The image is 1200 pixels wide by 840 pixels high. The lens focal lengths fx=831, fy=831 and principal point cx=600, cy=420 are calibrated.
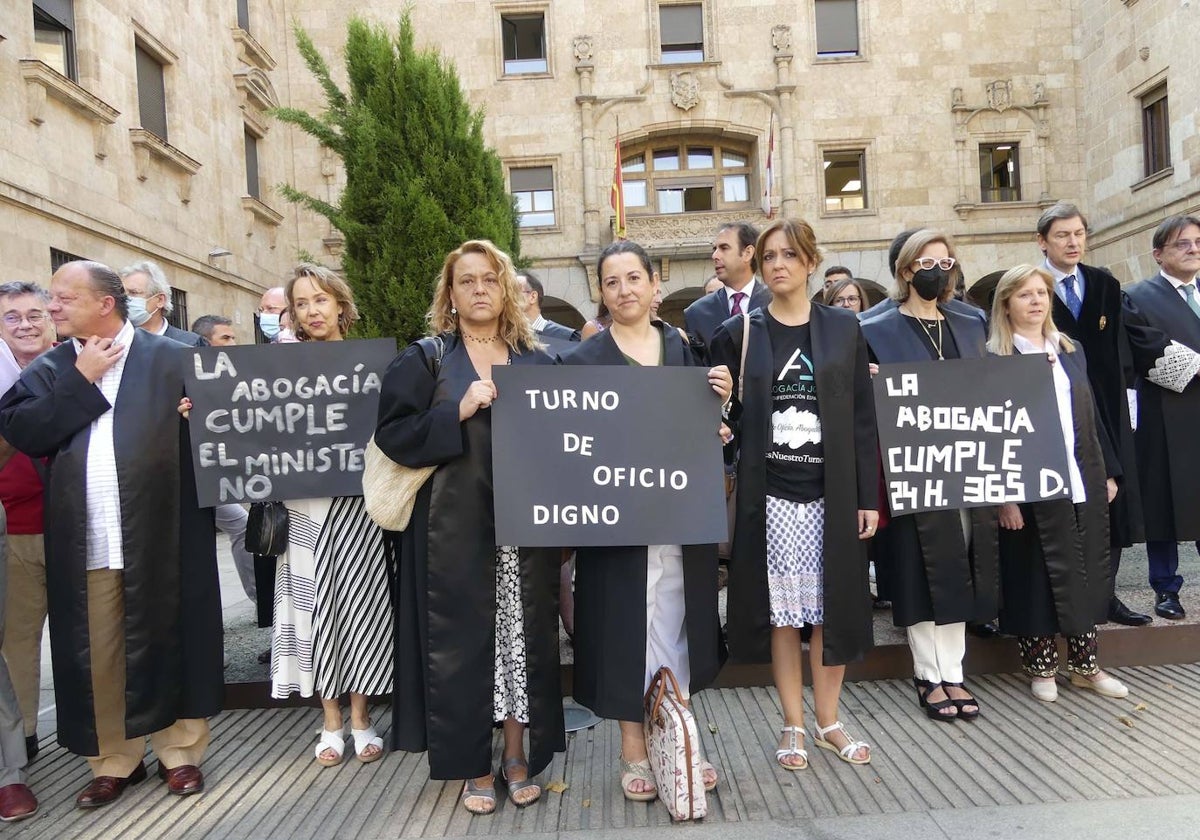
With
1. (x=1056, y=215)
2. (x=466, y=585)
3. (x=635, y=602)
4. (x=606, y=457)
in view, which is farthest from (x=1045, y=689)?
(x=466, y=585)

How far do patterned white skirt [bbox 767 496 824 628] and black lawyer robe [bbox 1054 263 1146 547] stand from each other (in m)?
2.35

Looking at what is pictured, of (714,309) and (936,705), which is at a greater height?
(714,309)

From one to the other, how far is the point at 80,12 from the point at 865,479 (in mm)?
12535

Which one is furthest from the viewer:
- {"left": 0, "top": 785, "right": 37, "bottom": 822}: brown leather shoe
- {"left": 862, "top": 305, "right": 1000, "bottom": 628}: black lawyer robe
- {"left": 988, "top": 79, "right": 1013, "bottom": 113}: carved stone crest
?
{"left": 988, "top": 79, "right": 1013, "bottom": 113}: carved stone crest

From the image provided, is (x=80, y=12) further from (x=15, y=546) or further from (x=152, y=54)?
(x=15, y=546)

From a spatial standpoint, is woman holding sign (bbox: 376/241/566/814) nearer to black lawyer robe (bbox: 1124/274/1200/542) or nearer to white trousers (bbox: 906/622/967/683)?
white trousers (bbox: 906/622/967/683)

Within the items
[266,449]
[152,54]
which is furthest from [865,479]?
[152,54]

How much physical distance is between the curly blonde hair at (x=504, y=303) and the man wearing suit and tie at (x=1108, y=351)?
3.09m

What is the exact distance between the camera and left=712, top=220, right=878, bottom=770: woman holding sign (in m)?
3.33

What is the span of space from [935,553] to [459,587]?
7.17 ft

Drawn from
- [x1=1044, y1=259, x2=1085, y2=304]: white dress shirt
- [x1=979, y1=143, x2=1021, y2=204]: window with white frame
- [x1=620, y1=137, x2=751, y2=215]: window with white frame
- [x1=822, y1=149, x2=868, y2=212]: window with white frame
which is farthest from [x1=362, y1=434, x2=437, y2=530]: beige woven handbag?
[x1=979, y1=143, x2=1021, y2=204]: window with white frame

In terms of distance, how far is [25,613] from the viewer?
394 centimetres

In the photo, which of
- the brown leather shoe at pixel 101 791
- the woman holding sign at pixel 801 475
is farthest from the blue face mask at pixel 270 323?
the woman holding sign at pixel 801 475

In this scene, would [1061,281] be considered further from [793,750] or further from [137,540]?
[137,540]
